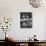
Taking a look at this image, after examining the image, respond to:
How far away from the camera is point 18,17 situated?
494cm

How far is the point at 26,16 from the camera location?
4.98m

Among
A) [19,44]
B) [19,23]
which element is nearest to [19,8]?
[19,23]

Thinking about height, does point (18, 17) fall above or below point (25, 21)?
above

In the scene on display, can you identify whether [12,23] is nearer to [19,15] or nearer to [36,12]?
[19,15]

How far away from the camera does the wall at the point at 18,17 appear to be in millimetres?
4898

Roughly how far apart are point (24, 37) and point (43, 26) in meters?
0.88

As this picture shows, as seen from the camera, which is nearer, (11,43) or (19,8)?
(11,43)

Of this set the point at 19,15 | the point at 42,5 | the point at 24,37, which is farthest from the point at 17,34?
the point at 42,5

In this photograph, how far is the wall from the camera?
490 cm

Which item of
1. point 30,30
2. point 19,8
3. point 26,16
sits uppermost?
point 19,8

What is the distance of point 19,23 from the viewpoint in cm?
493

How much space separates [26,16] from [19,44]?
143 cm

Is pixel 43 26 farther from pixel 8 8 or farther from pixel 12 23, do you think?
pixel 8 8

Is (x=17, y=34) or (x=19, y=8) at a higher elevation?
(x=19, y=8)
